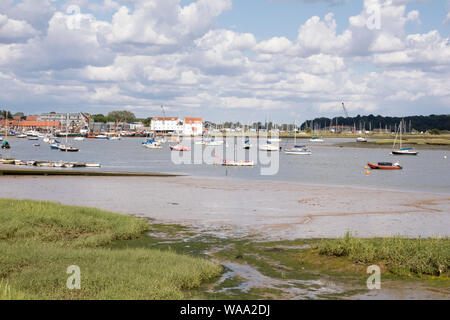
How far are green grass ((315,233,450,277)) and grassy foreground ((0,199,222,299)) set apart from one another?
5.47 m

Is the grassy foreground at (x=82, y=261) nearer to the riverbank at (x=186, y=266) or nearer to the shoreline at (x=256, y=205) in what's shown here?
the riverbank at (x=186, y=266)

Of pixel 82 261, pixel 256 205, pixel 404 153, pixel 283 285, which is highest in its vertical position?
pixel 82 261


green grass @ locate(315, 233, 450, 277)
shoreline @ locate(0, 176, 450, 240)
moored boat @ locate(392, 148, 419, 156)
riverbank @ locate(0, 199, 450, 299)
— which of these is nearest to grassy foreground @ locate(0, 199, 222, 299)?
riverbank @ locate(0, 199, 450, 299)

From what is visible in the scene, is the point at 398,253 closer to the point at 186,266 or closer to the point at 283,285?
the point at 283,285

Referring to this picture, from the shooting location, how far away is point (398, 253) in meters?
18.8

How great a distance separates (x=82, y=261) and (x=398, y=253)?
11.9 meters

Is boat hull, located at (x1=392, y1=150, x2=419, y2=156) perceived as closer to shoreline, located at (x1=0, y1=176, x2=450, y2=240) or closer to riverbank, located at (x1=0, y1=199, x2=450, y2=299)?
shoreline, located at (x1=0, y1=176, x2=450, y2=240)

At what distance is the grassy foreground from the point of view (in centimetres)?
1417

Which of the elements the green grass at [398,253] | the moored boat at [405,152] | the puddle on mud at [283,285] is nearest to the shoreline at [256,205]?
the green grass at [398,253]

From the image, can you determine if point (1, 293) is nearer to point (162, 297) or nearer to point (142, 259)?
point (162, 297)

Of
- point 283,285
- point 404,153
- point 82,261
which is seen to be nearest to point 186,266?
point 283,285

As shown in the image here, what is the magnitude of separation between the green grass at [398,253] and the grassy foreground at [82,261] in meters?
5.47

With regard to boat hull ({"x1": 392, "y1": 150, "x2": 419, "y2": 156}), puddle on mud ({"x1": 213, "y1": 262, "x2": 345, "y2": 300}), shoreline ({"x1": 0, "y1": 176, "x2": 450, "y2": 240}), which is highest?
boat hull ({"x1": 392, "y1": 150, "x2": 419, "y2": 156})
